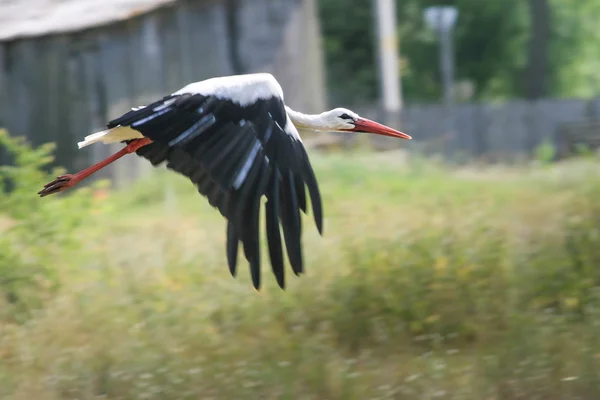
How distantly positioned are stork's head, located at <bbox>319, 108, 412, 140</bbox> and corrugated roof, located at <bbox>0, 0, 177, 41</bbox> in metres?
8.17

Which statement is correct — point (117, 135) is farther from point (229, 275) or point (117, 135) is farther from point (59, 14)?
point (59, 14)

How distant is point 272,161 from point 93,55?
998 centimetres

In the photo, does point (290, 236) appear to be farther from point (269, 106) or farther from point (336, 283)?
point (336, 283)

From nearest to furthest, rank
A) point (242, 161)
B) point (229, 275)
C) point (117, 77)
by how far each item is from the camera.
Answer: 1. point (242, 161)
2. point (229, 275)
3. point (117, 77)

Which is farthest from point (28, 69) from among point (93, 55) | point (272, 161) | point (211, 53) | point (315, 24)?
point (272, 161)

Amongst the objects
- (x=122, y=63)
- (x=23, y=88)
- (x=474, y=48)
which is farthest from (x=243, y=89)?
(x=474, y=48)

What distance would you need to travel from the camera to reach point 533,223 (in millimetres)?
9789

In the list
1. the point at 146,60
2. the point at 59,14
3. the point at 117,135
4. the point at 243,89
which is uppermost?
the point at 59,14

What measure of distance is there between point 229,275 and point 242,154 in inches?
118

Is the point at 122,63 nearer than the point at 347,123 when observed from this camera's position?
No

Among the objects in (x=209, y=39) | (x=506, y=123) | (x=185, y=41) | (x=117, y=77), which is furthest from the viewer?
(x=506, y=123)

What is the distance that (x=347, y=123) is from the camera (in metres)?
6.80

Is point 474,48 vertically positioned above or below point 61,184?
below

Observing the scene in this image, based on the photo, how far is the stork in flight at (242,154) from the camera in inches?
200
